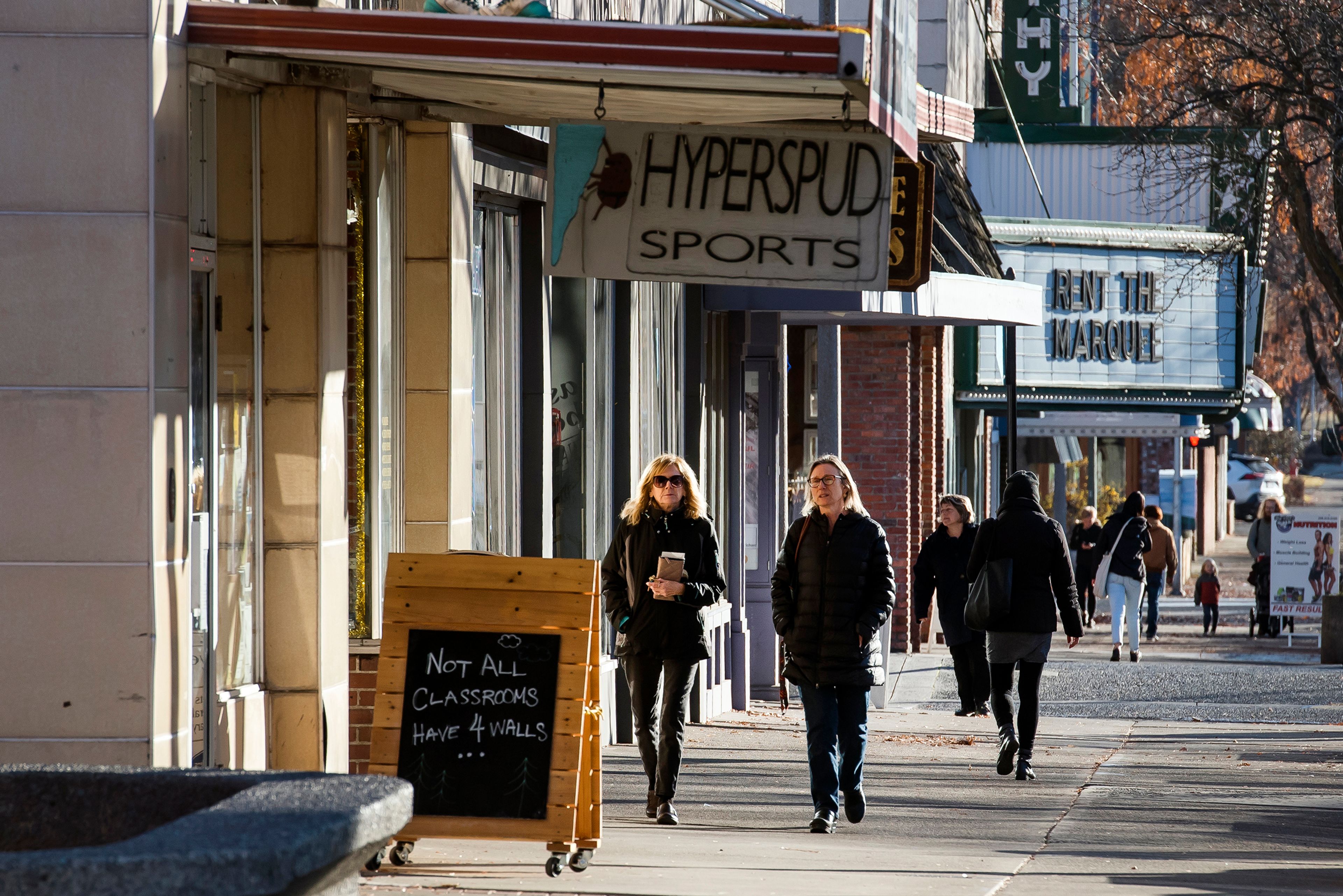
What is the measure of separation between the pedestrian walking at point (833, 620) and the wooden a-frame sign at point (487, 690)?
1.91 m

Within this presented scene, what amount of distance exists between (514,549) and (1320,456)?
307 feet

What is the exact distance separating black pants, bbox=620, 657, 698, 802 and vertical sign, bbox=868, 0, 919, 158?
283 cm

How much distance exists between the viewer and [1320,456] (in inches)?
3841

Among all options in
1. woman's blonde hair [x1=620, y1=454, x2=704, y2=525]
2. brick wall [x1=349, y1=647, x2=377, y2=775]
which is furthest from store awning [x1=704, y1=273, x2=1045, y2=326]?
brick wall [x1=349, y1=647, x2=377, y2=775]

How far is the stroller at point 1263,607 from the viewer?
2283 centimetres

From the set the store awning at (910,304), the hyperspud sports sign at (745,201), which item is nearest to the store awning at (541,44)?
the hyperspud sports sign at (745,201)

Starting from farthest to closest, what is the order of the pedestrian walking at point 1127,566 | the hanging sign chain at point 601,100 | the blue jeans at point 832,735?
the pedestrian walking at point 1127,566
the blue jeans at point 832,735
the hanging sign chain at point 601,100

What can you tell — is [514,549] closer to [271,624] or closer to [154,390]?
[271,624]

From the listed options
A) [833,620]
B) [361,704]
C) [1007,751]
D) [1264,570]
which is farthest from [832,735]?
[1264,570]

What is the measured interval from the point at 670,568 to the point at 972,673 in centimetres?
621

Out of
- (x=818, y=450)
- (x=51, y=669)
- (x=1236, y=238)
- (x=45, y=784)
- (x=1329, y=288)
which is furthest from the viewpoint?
(x=1236, y=238)

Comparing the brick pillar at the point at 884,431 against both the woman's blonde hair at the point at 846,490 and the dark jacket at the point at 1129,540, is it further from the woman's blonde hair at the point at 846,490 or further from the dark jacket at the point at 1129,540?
the woman's blonde hair at the point at 846,490

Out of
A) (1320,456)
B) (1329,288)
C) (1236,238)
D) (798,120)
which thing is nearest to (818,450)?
(1329,288)

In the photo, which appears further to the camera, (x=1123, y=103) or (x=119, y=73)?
(x=1123, y=103)
